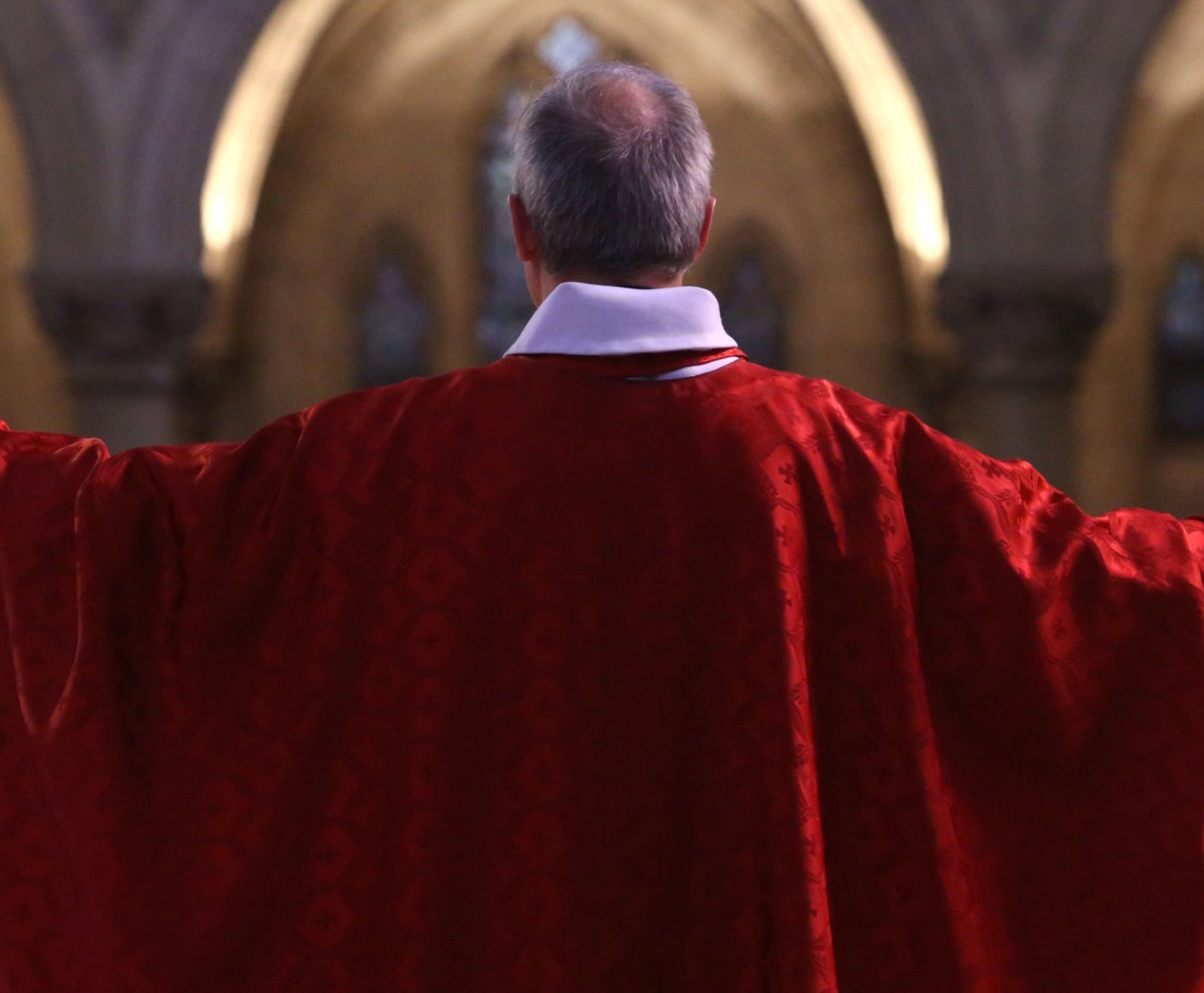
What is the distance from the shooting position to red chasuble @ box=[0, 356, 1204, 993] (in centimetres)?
157

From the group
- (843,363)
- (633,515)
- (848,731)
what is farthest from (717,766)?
(843,363)

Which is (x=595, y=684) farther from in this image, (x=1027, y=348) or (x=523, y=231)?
(x=1027, y=348)

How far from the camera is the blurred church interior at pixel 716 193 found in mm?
7004

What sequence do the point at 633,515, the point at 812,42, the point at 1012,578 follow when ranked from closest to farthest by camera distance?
the point at 633,515
the point at 1012,578
the point at 812,42

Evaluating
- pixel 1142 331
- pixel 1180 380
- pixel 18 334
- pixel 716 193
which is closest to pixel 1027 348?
pixel 1142 331

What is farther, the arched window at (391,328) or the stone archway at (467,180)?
the arched window at (391,328)

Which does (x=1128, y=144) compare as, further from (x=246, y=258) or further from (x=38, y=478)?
(x=38, y=478)

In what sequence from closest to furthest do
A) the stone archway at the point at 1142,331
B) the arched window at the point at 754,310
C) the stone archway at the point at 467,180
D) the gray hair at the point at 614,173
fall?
the gray hair at the point at 614,173
the stone archway at the point at 1142,331
the stone archway at the point at 467,180
the arched window at the point at 754,310

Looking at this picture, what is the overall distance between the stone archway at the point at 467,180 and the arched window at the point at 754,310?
0.11m

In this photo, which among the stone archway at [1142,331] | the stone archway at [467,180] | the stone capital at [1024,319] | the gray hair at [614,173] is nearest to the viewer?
the gray hair at [614,173]

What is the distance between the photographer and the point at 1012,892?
1734mm

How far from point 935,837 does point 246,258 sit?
7.44m

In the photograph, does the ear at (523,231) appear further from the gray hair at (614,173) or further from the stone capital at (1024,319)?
the stone capital at (1024,319)

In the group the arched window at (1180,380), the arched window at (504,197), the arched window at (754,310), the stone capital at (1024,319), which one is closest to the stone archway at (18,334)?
the arched window at (504,197)
